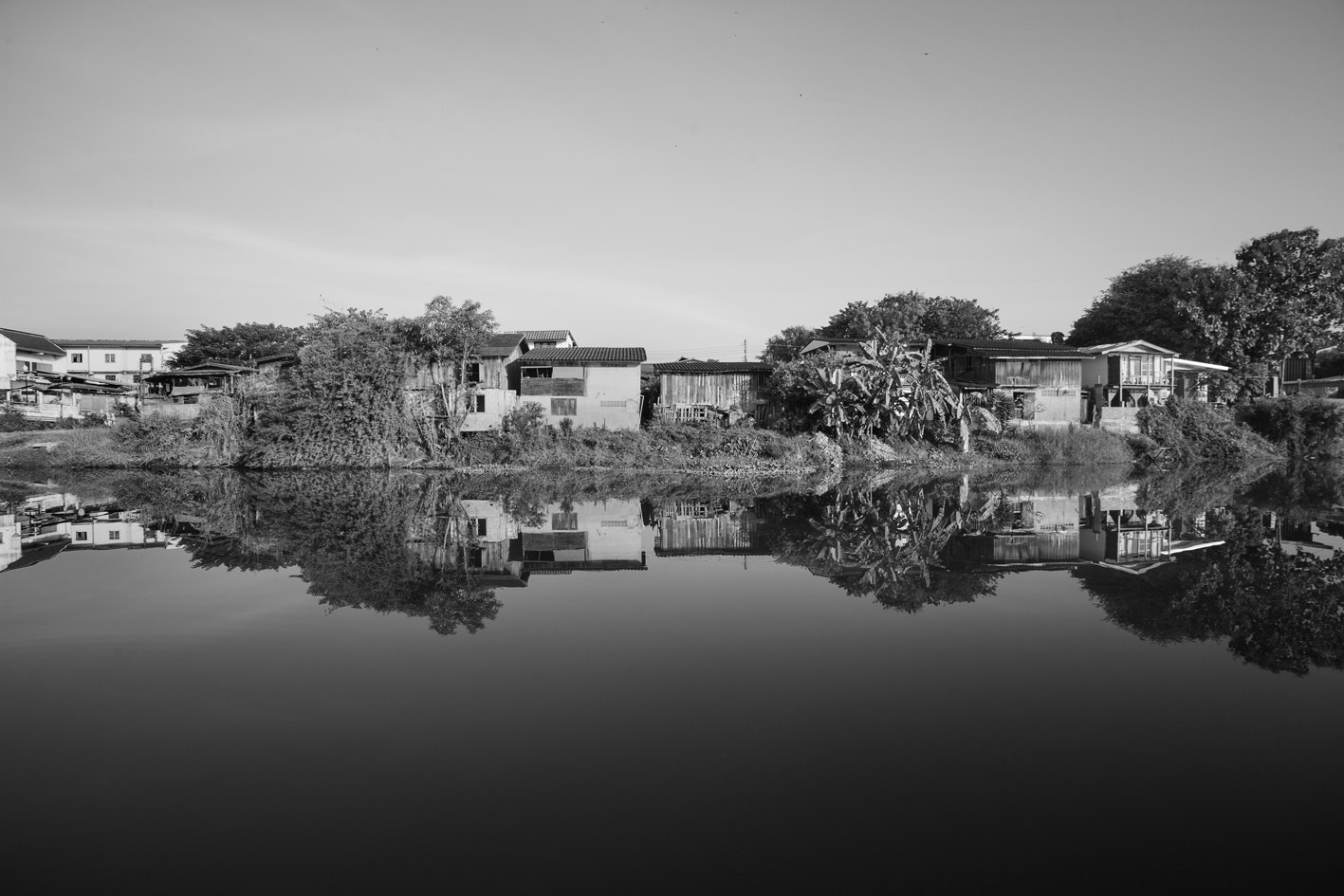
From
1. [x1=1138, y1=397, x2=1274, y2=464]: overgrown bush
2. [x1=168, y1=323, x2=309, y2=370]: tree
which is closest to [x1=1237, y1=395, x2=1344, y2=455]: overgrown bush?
[x1=1138, y1=397, x2=1274, y2=464]: overgrown bush

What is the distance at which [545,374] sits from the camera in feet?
109

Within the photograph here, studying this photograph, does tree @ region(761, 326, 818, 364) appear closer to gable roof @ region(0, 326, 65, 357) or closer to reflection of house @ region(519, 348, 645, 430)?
reflection of house @ region(519, 348, 645, 430)

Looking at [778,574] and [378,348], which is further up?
[378,348]

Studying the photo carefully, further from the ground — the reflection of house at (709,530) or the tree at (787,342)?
the tree at (787,342)

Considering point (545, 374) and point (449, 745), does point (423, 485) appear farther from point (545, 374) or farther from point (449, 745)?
point (449, 745)

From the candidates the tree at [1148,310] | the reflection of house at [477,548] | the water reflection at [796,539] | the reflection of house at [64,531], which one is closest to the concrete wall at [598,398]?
the water reflection at [796,539]

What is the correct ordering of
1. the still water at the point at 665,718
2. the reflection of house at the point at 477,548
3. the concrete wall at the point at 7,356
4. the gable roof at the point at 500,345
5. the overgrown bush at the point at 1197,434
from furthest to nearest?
the concrete wall at the point at 7,356
the overgrown bush at the point at 1197,434
the gable roof at the point at 500,345
the reflection of house at the point at 477,548
the still water at the point at 665,718

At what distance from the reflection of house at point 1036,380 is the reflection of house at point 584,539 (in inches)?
966

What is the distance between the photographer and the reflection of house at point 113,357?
184 feet

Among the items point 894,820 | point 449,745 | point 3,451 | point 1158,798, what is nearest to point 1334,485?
point 1158,798

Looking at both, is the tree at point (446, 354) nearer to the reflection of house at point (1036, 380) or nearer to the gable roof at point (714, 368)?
the gable roof at point (714, 368)

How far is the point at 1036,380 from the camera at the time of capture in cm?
3559

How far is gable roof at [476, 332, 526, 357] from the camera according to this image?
1287 inches

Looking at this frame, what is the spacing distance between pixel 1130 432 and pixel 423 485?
33.0 meters
